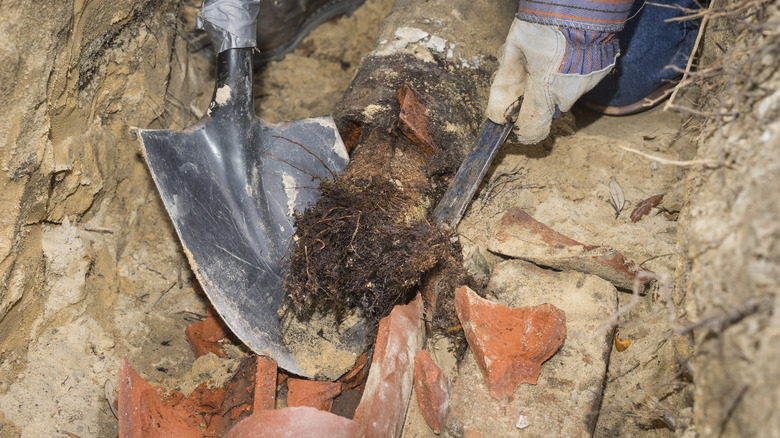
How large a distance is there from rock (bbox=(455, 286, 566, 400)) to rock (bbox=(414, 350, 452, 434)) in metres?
0.15

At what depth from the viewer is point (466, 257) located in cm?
221

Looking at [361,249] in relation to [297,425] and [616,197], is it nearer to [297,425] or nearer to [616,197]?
[297,425]

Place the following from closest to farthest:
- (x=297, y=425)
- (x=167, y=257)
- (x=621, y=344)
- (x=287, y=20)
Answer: (x=297, y=425) < (x=621, y=344) < (x=167, y=257) < (x=287, y=20)

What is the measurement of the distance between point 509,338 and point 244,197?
3.90 feet

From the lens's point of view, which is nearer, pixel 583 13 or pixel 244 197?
pixel 583 13

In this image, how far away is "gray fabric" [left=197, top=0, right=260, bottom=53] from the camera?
7.22 feet

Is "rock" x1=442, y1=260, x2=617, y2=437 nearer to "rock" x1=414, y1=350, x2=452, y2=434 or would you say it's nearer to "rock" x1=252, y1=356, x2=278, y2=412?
"rock" x1=414, y1=350, x2=452, y2=434

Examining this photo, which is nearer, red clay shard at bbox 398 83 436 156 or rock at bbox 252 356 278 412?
rock at bbox 252 356 278 412

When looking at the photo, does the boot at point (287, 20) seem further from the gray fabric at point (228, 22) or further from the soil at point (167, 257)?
the gray fabric at point (228, 22)

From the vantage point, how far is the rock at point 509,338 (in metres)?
1.79

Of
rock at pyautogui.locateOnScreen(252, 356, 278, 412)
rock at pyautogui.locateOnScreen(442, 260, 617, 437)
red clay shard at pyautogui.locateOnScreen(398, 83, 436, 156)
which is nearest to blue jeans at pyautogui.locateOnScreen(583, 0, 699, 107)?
red clay shard at pyautogui.locateOnScreen(398, 83, 436, 156)

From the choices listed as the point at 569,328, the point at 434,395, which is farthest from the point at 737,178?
the point at 434,395

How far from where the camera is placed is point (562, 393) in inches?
69.9

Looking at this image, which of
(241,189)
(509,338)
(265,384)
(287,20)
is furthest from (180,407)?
(287,20)
